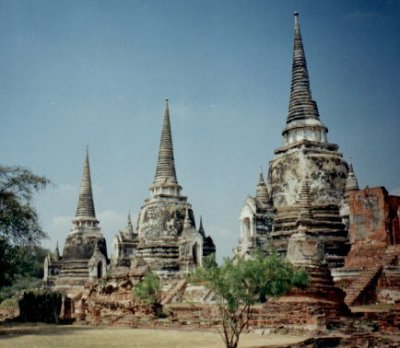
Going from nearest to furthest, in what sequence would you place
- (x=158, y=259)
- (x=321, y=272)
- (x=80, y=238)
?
(x=321, y=272) → (x=158, y=259) → (x=80, y=238)

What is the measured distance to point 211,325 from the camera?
64.2 feet

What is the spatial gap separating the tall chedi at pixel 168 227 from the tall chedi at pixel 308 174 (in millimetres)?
7727

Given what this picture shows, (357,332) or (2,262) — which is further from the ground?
(2,262)

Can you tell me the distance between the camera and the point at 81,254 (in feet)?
159

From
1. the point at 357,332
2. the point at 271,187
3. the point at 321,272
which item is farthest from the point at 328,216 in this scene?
the point at 357,332

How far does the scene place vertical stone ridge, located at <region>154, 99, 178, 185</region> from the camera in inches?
1708

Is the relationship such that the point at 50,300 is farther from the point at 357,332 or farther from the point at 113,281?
the point at 357,332

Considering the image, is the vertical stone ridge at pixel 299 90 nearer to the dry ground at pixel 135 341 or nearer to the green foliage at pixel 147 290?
the green foliage at pixel 147 290

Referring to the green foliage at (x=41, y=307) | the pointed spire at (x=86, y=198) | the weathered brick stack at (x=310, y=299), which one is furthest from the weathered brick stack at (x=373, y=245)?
the pointed spire at (x=86, y=198)

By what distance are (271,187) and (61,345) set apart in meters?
22.7

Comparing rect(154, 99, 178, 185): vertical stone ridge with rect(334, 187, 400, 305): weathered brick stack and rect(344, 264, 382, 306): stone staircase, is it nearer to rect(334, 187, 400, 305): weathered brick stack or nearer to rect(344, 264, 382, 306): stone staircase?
rect(334, 187, 400, 305): weathered brick stack

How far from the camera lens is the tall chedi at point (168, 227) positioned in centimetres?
3831

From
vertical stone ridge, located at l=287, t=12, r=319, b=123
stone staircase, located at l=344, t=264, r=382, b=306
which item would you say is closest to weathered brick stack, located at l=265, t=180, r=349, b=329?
stone staircase, located at l=344, t=264, r=382, b=306

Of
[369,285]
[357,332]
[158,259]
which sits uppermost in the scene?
[158,259]
